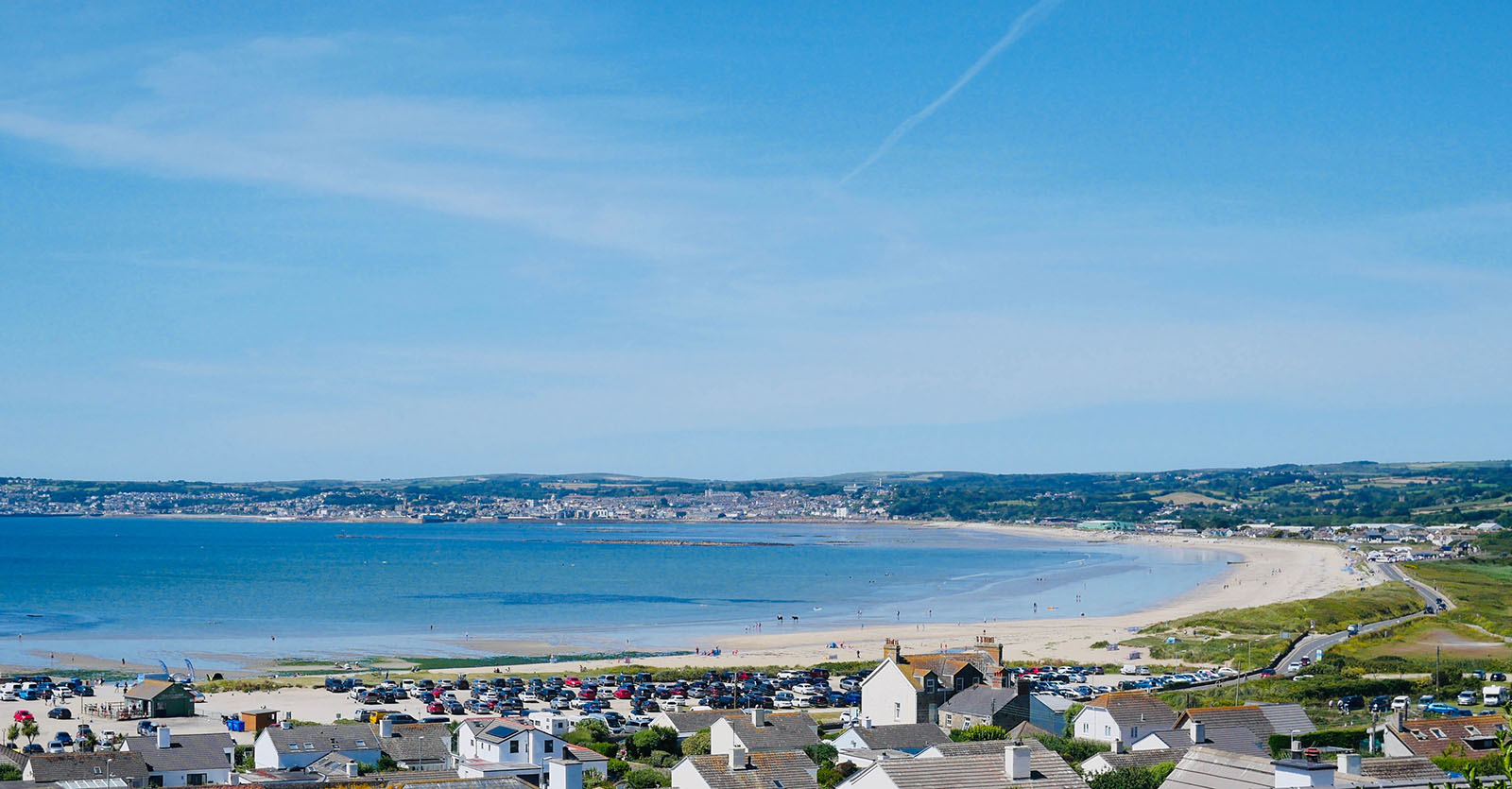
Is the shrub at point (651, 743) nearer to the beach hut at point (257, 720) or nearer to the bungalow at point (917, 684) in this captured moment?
the bungalow at point (917, 684)

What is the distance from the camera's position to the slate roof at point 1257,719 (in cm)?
3941

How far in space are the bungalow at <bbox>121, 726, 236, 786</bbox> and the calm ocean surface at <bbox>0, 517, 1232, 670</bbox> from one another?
4279 centimetres

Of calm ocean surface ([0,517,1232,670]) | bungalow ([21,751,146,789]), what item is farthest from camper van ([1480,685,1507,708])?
calm ocean surface ([0,517,1232,670])

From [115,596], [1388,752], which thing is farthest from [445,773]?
[115,596]

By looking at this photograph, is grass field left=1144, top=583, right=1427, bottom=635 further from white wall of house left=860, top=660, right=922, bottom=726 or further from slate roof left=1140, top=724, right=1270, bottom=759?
slate roof left=1140, top=724, right=1270, bottom=759

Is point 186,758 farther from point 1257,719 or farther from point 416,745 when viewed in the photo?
point 1257,719

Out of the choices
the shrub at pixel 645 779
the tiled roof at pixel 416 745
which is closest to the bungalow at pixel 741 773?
the shrub at pixel 645 779

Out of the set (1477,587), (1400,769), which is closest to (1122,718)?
(1400,769)

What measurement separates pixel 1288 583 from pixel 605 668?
3554 inches

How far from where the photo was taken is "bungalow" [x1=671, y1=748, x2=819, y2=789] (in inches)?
1148

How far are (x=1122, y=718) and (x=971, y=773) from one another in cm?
2000

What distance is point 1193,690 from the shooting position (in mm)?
59594

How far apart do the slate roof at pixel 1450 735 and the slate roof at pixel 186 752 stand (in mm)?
29703

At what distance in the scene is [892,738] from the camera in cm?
4050
